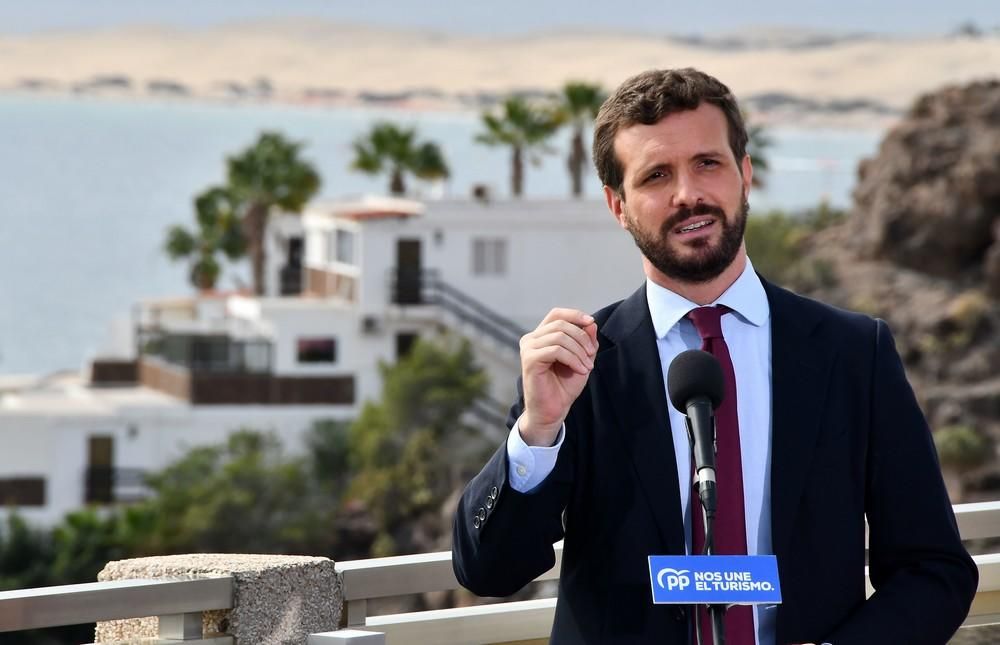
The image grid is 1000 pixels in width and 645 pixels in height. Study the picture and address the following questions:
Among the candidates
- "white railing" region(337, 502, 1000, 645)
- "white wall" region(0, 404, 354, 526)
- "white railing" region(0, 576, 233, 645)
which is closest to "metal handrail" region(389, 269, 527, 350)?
"white wall" region(0, 404, 354, 526)

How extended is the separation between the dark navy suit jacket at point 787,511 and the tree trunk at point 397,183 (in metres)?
61.7

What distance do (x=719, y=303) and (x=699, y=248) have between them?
0.12m

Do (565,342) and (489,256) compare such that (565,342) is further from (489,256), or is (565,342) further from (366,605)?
(489,256)

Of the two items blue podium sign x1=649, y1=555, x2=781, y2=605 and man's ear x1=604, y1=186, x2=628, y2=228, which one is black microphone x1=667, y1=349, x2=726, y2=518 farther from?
man's ear x1=604, y1=186, x2=628, y2=228

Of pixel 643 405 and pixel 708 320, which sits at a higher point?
pixel 708 320

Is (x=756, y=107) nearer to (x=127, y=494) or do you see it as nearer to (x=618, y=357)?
(x=127, y=494)

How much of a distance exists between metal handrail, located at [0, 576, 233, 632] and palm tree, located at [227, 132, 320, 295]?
200 feet

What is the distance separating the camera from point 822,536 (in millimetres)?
3283

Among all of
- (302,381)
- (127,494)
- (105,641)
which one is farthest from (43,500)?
(105,641)

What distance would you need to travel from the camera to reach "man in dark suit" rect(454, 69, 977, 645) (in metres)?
3.25

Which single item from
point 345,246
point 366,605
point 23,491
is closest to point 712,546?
point 366,605

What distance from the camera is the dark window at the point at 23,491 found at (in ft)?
172

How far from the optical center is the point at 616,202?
11.3 ft

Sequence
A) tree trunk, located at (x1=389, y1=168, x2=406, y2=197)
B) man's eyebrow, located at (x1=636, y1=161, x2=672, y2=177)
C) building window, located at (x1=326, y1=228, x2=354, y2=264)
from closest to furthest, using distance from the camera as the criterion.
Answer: man's eyebrow, located at (x1=636, y1=161, x2=672, y2=177)
building window, located at (x1=326, y1=228, x2=354, y2=264)
tree trunk, located at (x1=389, y1=168, x2=406, y2=197)
